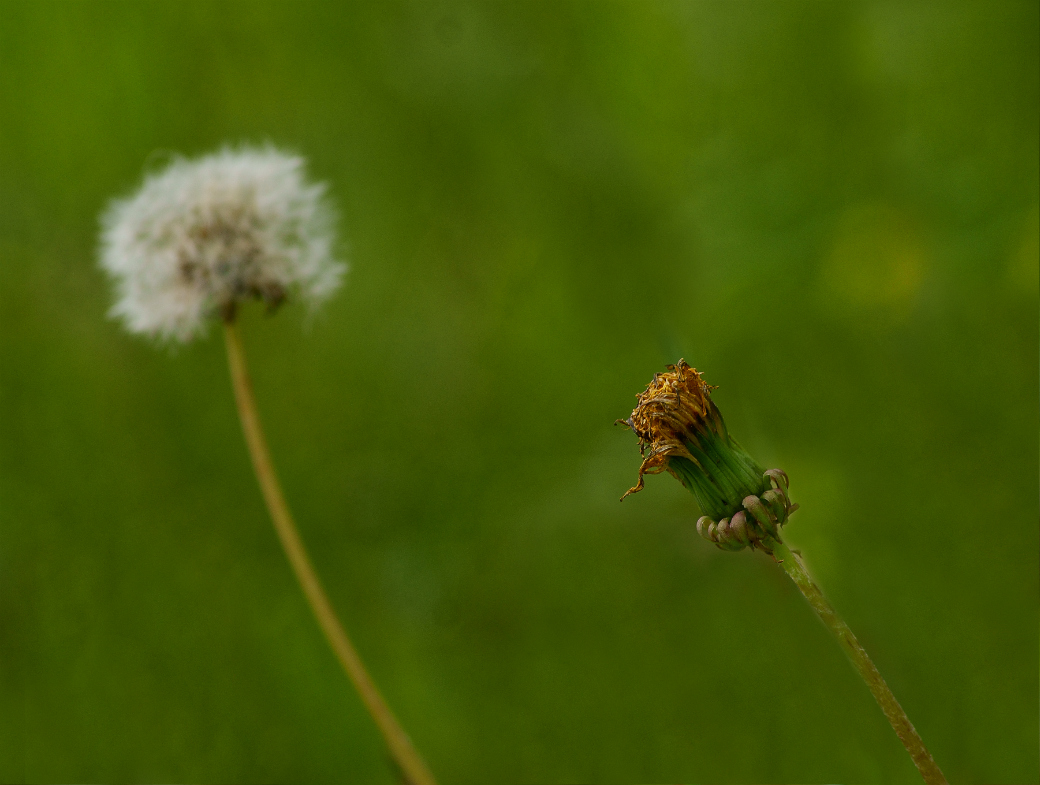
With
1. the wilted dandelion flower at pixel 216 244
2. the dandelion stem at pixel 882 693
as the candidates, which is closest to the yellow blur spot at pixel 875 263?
the wilted dandelion flower at pixel 216 244

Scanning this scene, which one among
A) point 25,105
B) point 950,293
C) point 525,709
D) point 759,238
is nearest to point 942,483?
point 950,293

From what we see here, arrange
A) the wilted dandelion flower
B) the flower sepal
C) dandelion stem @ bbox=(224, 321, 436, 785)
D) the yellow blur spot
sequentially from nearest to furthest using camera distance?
the flower sepal → dandelion stem @ bbox=(224, 321, 436, 785) → the wilted dandelion flower → the yellow blur spot

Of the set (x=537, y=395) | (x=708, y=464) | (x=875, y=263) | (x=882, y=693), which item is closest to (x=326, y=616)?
(x=708, y=464)

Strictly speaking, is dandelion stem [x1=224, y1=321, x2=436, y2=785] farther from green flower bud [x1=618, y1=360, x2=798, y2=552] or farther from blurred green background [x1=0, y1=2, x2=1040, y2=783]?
green flower bud [x1=618, y1=360, x2=798, y2=552]

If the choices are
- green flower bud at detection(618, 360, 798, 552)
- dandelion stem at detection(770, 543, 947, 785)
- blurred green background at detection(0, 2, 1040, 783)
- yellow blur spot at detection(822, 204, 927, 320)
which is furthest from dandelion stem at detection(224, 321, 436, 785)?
yellow blur spot at detection(822, 204, 927, 320)

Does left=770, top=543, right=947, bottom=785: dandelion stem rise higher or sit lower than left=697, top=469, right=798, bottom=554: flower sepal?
lower

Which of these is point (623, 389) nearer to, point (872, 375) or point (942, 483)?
point (872, 375)
